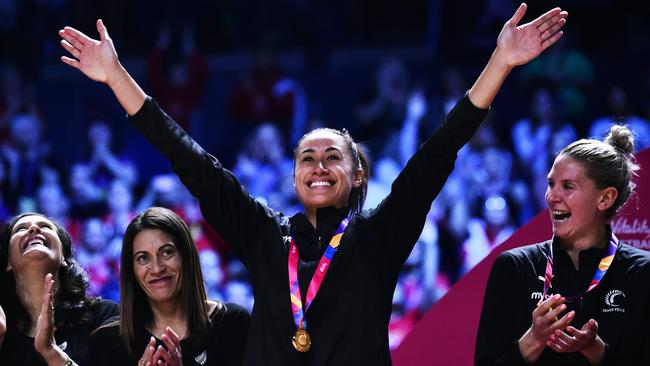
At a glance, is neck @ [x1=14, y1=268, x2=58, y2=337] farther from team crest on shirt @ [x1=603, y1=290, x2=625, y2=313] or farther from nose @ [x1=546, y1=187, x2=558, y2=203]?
team crest on shirt @ [x1=603, y1=290, x2=625, y2=313]

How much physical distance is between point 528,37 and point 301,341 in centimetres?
114

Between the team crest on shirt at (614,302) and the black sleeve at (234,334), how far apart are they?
1265mm

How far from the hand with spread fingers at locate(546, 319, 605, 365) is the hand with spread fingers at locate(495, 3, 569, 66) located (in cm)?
81

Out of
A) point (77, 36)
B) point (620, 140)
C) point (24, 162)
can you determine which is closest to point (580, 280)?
point (620, 140)

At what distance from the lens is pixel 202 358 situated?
4.14m

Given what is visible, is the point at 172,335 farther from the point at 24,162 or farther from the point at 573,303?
the point at 24,162

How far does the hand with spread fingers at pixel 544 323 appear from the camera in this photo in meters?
3.50

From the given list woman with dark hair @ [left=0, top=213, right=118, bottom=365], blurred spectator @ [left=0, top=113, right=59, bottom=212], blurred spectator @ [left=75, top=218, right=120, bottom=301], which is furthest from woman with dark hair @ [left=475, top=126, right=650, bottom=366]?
blurred spectator @ [left=0, top=113, right=59, bottom=212]

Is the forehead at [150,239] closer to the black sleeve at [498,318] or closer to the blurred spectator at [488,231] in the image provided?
the black sleeve at [498,318]

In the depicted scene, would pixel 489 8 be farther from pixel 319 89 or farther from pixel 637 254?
pixel 637 254

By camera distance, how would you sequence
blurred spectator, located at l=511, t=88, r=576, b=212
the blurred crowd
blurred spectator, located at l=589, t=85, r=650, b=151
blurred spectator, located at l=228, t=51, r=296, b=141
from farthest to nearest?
blurred spectator, located at l=228, t=51, r=296, b=141 → blurred spectator, located at l=511, t=88, r=576, b=212 → the blurred crowd → blurred spectator, located at l=589, t=85, r=650, b=151

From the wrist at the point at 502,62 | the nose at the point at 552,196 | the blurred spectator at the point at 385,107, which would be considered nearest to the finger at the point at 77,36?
the wrist at the point at 502,62

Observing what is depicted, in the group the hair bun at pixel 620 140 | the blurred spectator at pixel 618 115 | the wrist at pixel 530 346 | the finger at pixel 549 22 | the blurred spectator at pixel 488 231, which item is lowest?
the wrist at pixel 530 346

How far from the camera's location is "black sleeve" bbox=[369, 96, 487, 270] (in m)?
3.58
